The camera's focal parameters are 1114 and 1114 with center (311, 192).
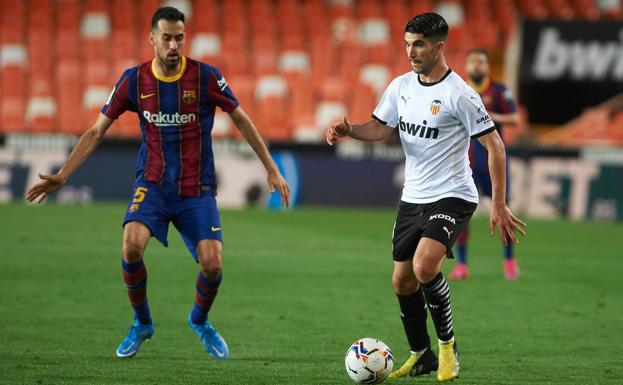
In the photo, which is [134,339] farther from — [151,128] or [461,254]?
[461,254]

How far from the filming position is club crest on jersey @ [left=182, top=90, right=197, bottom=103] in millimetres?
6852

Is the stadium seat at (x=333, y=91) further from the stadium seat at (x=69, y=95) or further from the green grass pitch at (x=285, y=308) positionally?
the green grass pitch at (x=285, y=308)

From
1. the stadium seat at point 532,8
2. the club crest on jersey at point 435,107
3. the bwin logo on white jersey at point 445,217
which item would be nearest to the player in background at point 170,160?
the bwin logo on white jersey at point 445,217

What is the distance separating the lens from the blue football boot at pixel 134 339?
682cm

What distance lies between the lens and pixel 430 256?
6.27m

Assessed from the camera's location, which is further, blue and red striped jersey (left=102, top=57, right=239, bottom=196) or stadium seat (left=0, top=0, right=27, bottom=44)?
stadium seat (left=0, top=0, right=27, bottom=44)

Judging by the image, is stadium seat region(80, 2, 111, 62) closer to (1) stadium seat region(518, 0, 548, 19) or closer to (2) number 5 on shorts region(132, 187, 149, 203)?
(1) stadium seat region(518, 0, 548, 19)

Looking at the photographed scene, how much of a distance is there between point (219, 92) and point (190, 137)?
33 cm

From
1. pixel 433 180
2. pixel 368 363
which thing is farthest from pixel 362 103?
pixel 368 363

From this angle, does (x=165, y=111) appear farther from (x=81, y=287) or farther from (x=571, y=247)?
(x=571, y=247)

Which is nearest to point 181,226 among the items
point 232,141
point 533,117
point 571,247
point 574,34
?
point 571,247

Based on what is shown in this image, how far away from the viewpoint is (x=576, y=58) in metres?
23.0

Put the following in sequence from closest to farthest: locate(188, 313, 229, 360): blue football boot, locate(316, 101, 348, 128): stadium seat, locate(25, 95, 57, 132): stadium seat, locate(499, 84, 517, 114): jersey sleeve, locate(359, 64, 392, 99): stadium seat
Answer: locate(188, 313, 229, 360): blue football boot
locate(499, 84, 517, 114): jersey sleeve
locate(25, 95, 57, 132): stadium seat
locate(316, 101, 348, 128): stadium seat
locate(359, 64, 392, 99): stadium seat

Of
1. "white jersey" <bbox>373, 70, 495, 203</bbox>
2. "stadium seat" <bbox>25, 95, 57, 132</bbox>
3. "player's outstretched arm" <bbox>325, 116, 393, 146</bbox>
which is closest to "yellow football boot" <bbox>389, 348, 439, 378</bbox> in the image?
"white jersey" <bbox>373, 70, 495, 203</bbox>
